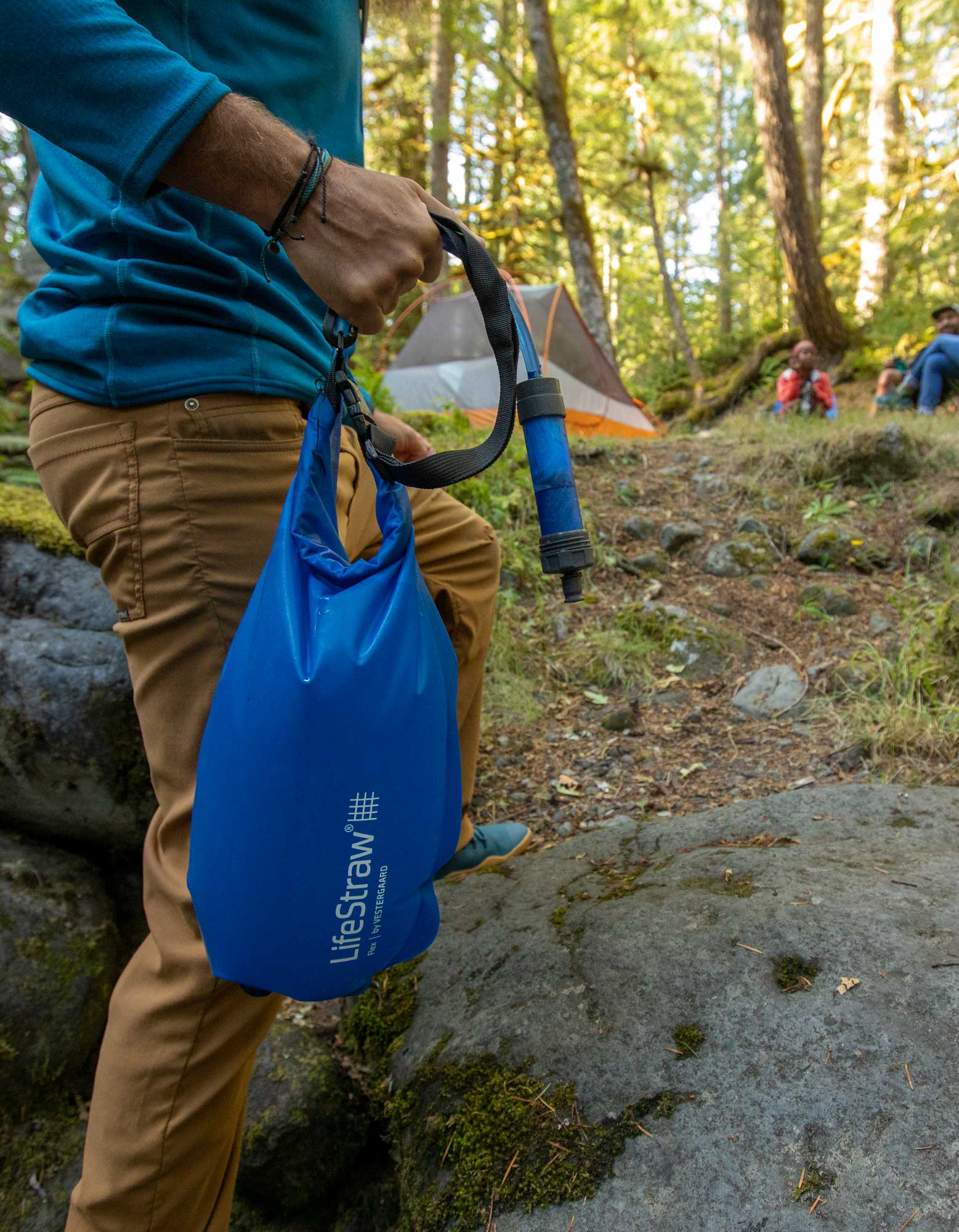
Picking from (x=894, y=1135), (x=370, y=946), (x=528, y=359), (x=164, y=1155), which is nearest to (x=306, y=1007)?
(x=164, y=1155)

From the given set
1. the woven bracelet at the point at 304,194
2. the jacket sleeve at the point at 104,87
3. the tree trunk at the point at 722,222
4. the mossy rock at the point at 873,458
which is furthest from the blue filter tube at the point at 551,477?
the tree trunk at the point at 722,222

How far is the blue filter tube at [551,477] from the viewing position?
51.0 inches

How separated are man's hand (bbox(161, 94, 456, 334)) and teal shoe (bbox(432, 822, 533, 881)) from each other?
153cm

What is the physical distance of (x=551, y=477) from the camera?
133 cm

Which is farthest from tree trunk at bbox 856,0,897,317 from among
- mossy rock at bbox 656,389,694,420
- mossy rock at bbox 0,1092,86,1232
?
mossy rock at bbox 0,1092,86,1232

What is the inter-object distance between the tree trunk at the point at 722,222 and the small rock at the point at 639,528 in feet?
67.6

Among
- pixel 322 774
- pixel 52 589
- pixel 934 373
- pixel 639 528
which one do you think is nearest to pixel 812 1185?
pixel 322 774

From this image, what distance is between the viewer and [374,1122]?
184cm

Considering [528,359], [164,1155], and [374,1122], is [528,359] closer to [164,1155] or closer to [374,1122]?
[164,1155]

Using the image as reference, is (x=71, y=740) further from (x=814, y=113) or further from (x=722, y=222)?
(x=722, y=222)

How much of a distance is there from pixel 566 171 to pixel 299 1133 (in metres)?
10.6

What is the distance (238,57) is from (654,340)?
2680 cm

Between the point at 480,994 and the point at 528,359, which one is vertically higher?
the point at 528,359

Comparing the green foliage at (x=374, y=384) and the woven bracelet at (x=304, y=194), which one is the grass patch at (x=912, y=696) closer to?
the woven bracelet at (x=304, y=194)
